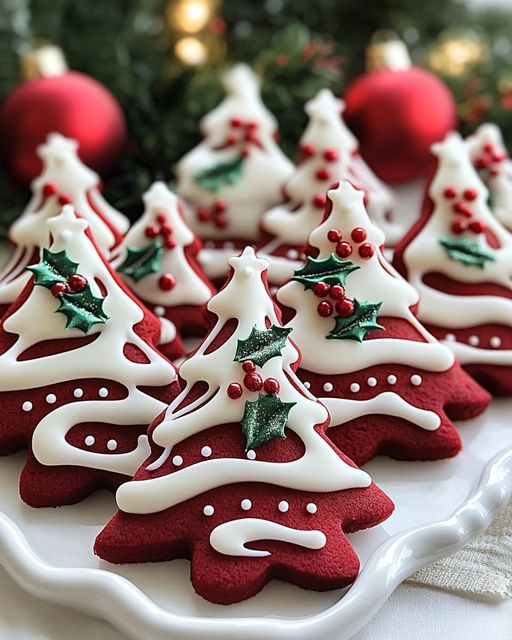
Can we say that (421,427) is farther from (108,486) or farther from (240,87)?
(240,87)

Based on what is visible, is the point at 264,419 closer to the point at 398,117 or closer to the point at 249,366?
the point at 249,366

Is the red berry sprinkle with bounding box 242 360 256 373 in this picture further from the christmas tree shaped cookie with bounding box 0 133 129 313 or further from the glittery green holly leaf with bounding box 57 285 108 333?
the christmas tree shaped cookie with bounding box 0 133 129 313

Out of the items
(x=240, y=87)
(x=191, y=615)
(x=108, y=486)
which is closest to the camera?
(x=191, y=615)

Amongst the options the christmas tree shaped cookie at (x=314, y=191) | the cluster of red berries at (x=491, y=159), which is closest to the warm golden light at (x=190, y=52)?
the christmas tree shaped cookie at (x=314, y=191)

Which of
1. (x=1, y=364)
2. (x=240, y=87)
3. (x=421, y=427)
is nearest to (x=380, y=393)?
(x=421, y=427)

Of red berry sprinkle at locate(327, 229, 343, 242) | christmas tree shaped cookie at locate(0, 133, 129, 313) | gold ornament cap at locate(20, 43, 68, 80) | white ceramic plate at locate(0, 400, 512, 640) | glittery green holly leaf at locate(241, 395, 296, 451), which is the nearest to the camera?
white ceramic plate at locate(0, 400, 512, 640)

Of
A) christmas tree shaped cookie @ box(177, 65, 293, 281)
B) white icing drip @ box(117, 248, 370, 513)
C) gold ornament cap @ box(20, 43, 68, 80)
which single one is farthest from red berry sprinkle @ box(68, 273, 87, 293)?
gold ornament cap @ box(20, 43, 68, 80)

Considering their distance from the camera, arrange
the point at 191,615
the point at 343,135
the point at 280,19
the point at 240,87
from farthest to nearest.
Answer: the point at 280,19
the point at 240,87
the point at 343,135
the point at 191,615

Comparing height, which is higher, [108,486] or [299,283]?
[299,283]
